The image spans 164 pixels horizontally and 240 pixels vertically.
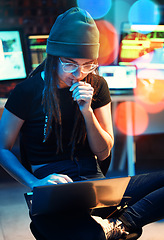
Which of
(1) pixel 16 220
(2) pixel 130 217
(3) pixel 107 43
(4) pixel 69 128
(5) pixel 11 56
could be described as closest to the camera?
(2) pixel 130 217

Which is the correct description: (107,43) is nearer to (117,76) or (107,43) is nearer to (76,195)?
(117,76)

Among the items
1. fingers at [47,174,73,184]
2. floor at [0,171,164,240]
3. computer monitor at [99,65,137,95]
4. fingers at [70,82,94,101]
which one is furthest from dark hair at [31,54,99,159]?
computer monitor at [99,65,137,95]

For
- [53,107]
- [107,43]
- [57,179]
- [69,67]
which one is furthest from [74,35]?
[107,43]

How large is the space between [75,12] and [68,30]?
3.2 inches

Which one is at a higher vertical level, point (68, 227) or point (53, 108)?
point (53, 108)

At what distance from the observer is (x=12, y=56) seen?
2.58m

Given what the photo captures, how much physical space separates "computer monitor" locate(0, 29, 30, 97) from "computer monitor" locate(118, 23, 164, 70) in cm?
83

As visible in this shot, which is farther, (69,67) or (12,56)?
(12,56)

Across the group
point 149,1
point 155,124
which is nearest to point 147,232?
point 155,124

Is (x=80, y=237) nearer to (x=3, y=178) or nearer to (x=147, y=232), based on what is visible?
(x=147, y=232)

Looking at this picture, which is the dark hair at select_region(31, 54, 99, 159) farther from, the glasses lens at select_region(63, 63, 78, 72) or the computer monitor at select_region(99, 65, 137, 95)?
the computer monitor at select_region(99, 65, 137, 95)

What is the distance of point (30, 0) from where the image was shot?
12.6 ft

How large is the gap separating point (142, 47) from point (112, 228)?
1.99 meters

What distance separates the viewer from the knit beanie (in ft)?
4.03
